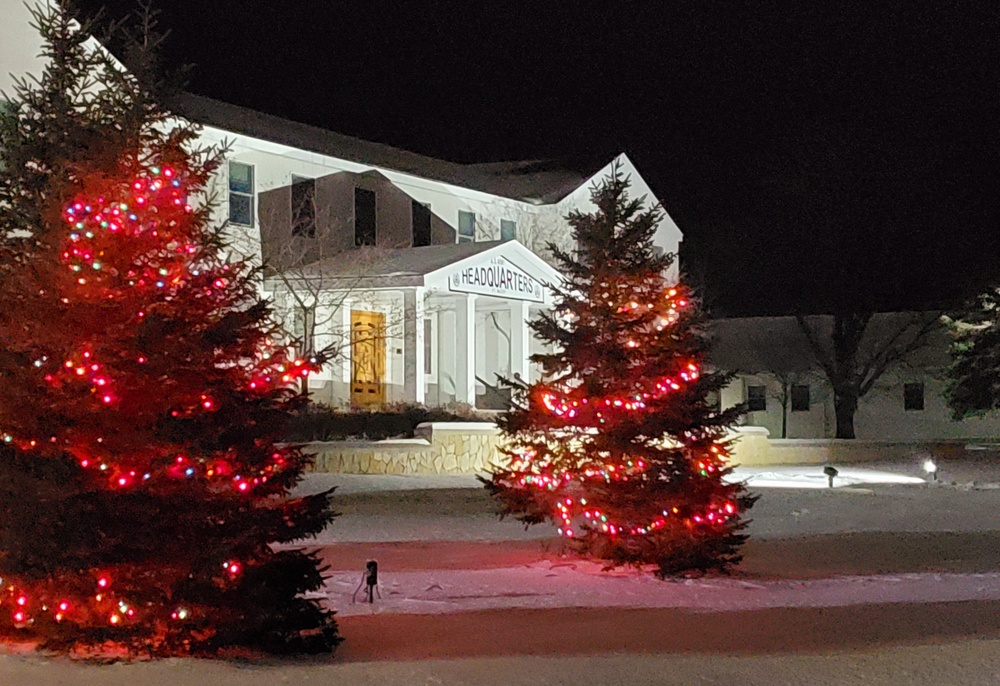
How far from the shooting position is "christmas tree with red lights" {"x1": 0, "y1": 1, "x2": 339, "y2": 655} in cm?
743

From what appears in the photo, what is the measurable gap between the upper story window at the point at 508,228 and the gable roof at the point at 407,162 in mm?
687

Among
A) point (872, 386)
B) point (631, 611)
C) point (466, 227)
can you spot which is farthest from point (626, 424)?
point (872, 386)

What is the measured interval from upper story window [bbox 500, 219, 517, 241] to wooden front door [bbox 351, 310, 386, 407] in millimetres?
6479

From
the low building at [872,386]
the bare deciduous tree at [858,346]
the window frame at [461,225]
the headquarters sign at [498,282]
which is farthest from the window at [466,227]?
the bare deciduous tree at [858,346]

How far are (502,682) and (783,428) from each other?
3876cm

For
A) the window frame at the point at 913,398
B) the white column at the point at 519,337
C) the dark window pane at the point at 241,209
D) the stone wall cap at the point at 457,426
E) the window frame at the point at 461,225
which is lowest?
the stone wall cap at the point at 457,426

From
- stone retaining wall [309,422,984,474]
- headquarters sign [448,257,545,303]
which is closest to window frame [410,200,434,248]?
headquarters sign [448,257,545,303]

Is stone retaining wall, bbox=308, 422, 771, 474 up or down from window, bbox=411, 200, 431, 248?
down

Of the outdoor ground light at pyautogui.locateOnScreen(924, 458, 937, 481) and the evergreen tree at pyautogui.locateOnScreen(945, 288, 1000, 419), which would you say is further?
the evergreen tree at pyautogui.locateOnScreen(945, 288, 1000, 419)

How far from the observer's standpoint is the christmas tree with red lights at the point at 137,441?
7.43 metres

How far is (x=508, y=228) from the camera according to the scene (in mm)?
33031

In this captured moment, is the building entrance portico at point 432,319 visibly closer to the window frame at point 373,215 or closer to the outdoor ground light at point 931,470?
the window frame at point 373,215

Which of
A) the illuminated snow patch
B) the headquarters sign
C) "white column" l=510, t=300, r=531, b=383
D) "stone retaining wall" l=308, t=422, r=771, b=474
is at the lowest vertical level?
the illuminated snow patch

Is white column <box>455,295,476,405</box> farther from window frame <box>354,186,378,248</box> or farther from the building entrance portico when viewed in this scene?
window frame <box>354,186,378,248</box>
